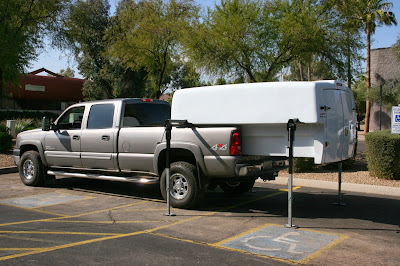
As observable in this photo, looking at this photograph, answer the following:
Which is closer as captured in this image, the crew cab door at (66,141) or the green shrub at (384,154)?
the crew cab door at (66,141)

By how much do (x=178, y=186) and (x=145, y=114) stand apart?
225 cm

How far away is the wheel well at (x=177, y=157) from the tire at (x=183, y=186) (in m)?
0.20

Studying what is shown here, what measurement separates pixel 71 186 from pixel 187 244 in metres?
5.71

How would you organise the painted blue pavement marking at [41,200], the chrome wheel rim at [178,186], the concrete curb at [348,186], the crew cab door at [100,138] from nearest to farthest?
the chrome wheel rim at [178,186], the painted blue pavement marking at [41,200], the crew cab door at [100,138], the concrete curb at [348,186]

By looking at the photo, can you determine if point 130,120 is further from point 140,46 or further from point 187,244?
point 140,46

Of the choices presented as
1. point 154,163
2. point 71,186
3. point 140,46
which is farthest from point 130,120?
point 140,46

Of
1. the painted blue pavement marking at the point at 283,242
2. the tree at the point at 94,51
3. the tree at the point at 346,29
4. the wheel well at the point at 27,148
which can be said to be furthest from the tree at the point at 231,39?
the tree at the point at 94,51

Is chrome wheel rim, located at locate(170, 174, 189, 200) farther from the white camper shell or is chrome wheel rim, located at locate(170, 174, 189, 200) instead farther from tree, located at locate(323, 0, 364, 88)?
tree, located at locate(323, 0, 364, 88)

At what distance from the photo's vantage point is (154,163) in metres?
7.82

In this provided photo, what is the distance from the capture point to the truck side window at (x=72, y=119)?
9494mm

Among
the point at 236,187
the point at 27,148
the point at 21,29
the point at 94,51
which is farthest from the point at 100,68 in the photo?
the point at 236,187

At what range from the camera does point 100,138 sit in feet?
28.6

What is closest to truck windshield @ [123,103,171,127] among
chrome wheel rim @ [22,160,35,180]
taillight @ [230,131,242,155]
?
taillight @ [230,131,242,155]

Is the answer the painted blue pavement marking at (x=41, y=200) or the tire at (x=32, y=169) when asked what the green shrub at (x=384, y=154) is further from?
the tire at (x=32, y=169)
